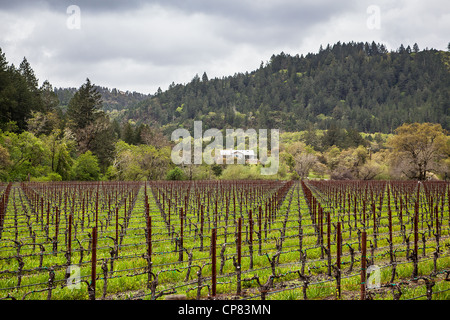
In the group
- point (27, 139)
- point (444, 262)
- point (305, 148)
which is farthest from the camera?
point (305, 148)

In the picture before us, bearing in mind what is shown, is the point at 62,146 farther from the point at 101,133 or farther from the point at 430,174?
the point at 430,174

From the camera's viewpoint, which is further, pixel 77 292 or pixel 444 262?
pixel 444 262

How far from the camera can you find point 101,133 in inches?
2539

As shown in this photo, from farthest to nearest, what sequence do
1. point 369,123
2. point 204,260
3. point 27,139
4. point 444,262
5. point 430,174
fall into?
point 369,123
point 430,174
point 27,139
point 204,260
point 444,262

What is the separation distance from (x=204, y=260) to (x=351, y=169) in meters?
63.8

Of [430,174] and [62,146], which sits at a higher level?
[62,146]

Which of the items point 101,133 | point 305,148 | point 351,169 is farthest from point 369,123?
point 101,133

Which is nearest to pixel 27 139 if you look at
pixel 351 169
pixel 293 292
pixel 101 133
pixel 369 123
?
pixel 101 133

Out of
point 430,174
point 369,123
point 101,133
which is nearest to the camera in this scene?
point 430,174
